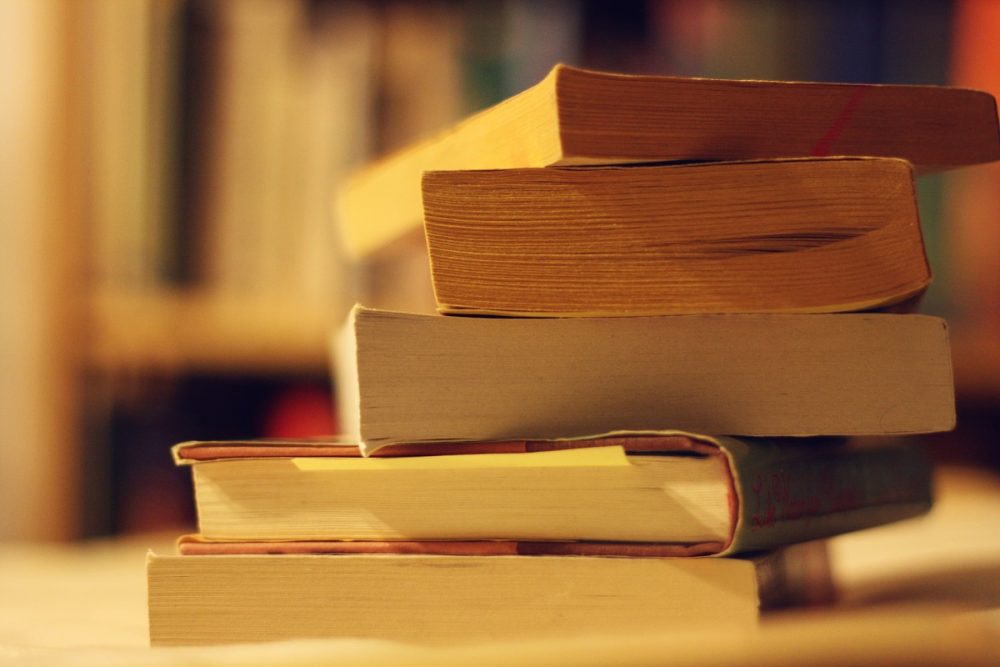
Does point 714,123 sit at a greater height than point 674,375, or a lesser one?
greater

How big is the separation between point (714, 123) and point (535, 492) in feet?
0.55

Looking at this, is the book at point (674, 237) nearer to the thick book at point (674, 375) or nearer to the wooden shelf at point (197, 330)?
the thick book at point (674, 375)

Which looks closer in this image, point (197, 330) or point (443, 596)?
point (443, 596)

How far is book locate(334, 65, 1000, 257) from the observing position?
42 centimetres

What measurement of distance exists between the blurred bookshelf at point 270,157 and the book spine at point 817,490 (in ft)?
2.59

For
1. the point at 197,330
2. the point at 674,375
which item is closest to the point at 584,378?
the point at 674,375

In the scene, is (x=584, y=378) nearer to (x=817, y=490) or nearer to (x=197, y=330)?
(x=817, y=490)

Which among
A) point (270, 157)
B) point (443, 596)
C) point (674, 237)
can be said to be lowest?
point (443, 596)

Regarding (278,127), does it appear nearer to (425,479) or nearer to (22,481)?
(22,481)

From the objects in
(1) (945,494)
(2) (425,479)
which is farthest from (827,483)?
(1) (945,494)

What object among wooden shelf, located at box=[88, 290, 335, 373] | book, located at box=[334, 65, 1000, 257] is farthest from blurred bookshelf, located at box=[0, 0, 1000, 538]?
book, located at box=[334, 65, 1000, 257]

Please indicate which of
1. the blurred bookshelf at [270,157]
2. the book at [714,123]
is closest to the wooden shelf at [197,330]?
the blurred bookshelf at [270,157]

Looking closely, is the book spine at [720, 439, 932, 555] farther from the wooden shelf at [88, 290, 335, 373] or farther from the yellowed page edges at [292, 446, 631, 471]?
the wooden shelf at [88, 290, 335, 373]

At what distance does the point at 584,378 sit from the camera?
44 cm
